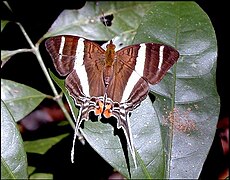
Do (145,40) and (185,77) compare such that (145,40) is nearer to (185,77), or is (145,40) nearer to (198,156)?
(185,77)

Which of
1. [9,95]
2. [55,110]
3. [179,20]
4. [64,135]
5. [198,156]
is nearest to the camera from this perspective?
[198,156]

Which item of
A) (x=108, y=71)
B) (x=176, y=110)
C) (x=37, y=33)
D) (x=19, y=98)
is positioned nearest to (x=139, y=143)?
(x=176, y=110)

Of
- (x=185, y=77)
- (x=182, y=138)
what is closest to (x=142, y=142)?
(x=182, y=138)

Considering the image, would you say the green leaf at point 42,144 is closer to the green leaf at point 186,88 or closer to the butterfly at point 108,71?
the butterfly at point 108,71

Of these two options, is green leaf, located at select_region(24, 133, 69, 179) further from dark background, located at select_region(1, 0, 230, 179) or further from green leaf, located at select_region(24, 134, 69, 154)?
dark background, located at select_region(1, 0, 230, 179)

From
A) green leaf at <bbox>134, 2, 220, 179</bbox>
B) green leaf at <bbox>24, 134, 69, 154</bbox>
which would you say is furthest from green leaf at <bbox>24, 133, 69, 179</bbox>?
green leaf at <bbox>134, 2, 220, 179</bbox>

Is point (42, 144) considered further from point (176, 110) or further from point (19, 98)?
point (176, 110)
